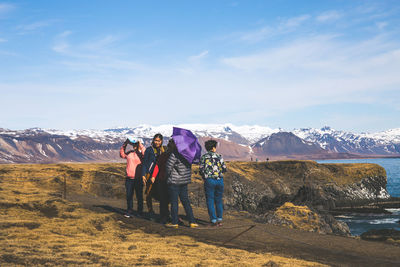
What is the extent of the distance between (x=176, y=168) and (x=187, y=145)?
25.8 inches

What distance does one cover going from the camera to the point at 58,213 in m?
11.8

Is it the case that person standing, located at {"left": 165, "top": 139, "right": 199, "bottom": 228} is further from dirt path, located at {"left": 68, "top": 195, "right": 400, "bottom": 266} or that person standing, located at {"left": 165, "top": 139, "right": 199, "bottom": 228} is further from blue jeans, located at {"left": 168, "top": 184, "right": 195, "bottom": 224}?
dirt path, located at {"left": 68, "top": 195, "right": 400, "bottom": 266}

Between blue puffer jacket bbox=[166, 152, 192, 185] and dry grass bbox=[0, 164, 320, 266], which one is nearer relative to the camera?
dry grass bbox=[0, 164, 320, 266]

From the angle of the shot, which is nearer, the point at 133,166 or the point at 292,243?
the point at 292,243

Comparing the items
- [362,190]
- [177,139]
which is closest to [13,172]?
[177,139]

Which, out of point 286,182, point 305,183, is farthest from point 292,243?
point 305,183

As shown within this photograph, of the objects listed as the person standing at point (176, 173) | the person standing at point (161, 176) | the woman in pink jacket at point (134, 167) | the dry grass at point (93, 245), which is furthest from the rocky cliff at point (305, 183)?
the person standing at point (176, 173)

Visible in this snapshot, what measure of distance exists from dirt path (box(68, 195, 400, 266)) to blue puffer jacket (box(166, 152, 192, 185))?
1347 millimetres

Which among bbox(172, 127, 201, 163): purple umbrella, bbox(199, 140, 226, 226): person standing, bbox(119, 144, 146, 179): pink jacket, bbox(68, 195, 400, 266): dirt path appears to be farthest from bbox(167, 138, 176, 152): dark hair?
bbox(68, 195, 400, 266): dirt path

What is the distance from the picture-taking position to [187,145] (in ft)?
31.6

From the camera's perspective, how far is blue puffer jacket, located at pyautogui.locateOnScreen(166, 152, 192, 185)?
9.57 meters

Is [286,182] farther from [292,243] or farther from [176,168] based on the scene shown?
[176,168]

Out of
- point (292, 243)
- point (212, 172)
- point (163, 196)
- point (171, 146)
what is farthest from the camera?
point (163, 196)

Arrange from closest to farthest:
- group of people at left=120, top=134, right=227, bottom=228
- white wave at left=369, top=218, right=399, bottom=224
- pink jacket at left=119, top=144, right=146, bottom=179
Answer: group of people at left=120, top=134, right=227, bottom=228, pink jacket at left=119, top=144, right=146, bottom=179, white wave at left=369, top=218, right=399, bottom=224
